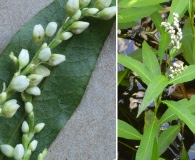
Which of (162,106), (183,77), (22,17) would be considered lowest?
(162,106)

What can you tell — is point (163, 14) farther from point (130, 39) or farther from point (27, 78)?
point (27, 78)

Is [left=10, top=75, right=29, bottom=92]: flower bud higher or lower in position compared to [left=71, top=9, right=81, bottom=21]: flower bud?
lower

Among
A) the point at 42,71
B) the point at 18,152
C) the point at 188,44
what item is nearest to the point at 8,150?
the point at 18,152

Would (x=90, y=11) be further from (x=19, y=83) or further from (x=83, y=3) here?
(x=19, y=83)

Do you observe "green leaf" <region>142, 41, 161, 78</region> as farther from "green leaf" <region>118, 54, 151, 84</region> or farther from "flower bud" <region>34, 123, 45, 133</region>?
"flower bud" <region>34, 123, 45, 133</region>

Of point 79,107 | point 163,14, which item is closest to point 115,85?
point 79,107

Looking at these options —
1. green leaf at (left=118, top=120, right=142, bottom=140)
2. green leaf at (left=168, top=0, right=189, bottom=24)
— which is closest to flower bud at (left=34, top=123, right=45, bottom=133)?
green leaf at (left=118, top=120, right=142, bottom=140)
